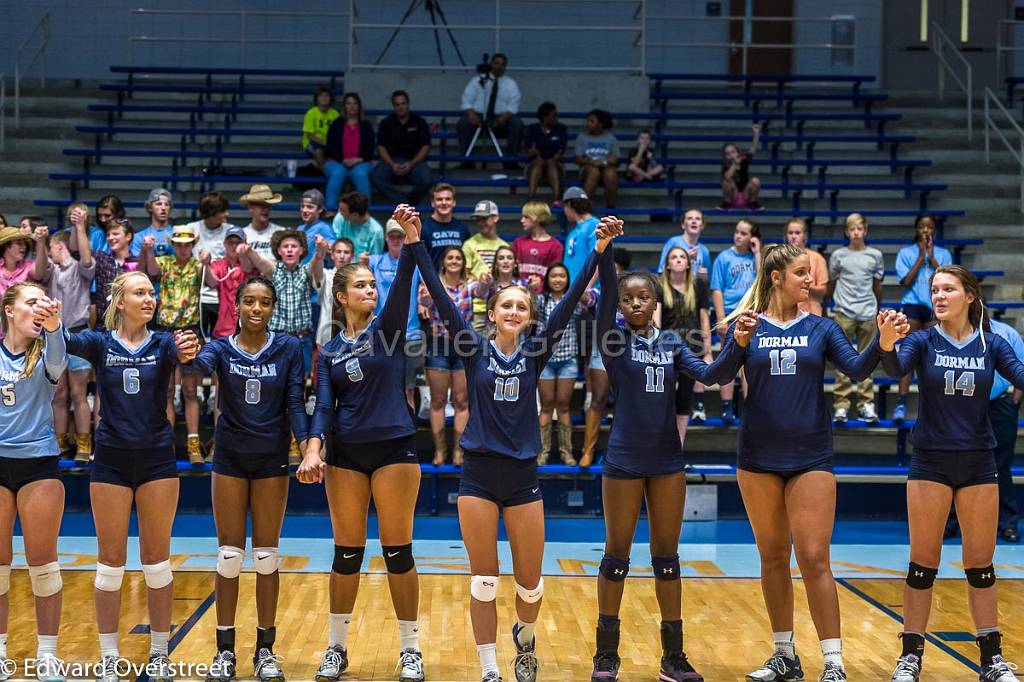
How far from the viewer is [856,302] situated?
10078mm

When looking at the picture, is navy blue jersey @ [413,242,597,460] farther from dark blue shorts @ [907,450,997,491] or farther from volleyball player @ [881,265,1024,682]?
dark blue shorts @ [907,450,997,491]

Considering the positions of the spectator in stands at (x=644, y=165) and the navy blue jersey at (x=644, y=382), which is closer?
the navy blue jersey at (x=644, y=382)

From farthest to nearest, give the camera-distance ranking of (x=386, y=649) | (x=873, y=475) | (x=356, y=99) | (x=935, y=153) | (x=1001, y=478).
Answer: (x=935, y=153)
(x=356, y=99)
(x=873, y=475)
(x=1001, y=478)
(x=386, y=649)

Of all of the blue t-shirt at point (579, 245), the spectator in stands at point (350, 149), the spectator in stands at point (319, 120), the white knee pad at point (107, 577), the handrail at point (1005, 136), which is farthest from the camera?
the handrail at point (1005, 136)

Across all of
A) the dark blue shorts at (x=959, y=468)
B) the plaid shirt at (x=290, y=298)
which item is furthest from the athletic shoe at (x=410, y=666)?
the plaid shirt at (x=290, y=298)

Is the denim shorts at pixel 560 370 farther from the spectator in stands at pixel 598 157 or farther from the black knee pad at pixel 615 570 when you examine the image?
the black knee pad at pixel 615 570

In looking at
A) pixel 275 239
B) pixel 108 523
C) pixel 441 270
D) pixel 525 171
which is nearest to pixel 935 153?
pixel 525 171

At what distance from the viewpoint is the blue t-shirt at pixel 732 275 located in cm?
993

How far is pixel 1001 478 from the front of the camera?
8.53 m

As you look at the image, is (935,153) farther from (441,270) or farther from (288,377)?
(288,377)

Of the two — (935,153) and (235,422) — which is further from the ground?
(935,153)

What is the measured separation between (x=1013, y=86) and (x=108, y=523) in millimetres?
14187

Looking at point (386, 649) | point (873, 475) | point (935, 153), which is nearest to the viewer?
point (386, 649)

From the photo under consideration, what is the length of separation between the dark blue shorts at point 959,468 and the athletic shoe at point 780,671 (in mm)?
1048
